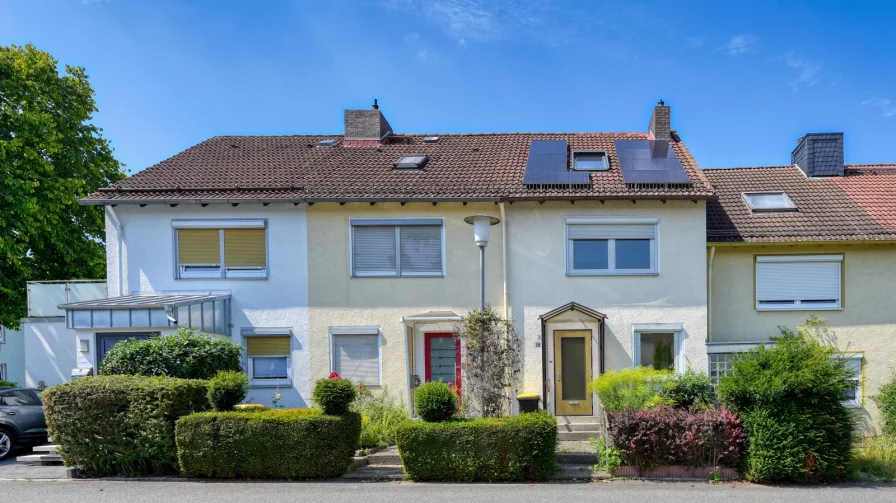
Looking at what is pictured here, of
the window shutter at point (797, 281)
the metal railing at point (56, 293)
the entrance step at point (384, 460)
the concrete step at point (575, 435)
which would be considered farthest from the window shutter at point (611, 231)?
the metal railing at point (56, 293)

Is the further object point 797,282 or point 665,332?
point 797,282

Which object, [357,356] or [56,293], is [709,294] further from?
[56,293]

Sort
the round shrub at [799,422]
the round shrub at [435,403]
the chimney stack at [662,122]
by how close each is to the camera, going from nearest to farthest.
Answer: the round shrub at [799,422] < the round shrub at [435,403] < the chimney stack at [662,122]

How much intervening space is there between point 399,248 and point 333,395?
177 inches

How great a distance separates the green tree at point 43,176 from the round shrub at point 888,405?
845 inches

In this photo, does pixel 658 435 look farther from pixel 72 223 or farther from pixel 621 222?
pixel 72 223

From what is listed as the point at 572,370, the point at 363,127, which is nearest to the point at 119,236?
the point at 363,127

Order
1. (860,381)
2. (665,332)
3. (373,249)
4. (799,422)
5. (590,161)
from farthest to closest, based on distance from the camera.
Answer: (590,161), (373,249), (860,381), (665,332), (799,422)

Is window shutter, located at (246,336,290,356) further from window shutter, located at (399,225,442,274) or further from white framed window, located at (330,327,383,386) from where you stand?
window shutter, located at (399,225,442,274)

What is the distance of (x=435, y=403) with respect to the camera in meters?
9.21

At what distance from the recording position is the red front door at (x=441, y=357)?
1285 centimetres

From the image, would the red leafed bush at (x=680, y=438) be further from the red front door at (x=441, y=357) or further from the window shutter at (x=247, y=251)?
the window shutter at (x=247, y=251)

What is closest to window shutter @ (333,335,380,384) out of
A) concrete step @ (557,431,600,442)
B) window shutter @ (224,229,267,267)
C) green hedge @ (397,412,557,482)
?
window shutter @ (224,229,267,267)

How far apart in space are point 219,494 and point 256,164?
28.5 ft
